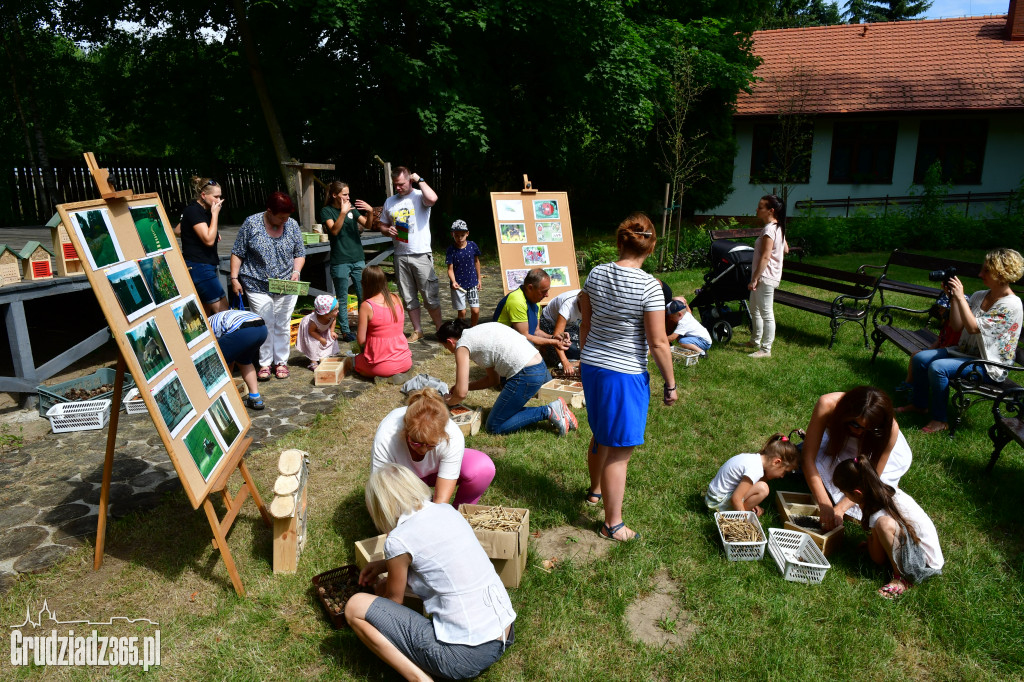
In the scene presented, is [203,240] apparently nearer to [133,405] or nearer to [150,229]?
[133,405]

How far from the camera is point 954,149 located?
19.0 m

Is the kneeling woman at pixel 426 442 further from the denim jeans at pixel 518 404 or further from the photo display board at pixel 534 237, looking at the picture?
the photo display board at pixel 534 237

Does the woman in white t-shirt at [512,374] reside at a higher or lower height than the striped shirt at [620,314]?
lower

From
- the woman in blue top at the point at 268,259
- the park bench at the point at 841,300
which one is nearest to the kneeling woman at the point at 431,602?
the woman in blue top at the point at 268,259

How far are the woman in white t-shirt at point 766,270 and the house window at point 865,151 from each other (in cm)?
1400

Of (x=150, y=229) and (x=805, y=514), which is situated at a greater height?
(x=150, y=229)

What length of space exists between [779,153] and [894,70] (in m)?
4.70

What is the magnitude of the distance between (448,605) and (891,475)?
2842 mm

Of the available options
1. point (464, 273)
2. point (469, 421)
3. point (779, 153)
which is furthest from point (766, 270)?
point (779, 153)

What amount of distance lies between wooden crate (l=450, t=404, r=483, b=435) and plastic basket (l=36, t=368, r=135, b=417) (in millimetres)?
3214

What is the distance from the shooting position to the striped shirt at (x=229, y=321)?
5609 mm

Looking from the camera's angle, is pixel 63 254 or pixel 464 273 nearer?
pixel 63 254

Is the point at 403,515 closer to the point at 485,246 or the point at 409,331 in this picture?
the point at 409,331

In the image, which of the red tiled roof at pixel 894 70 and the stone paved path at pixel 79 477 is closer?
the stone paved path at pixel 79 477
